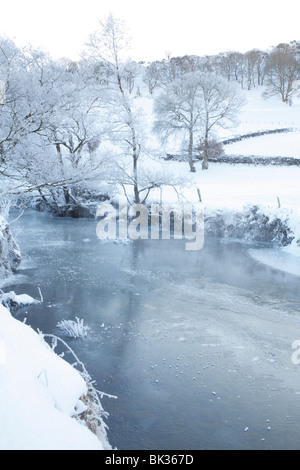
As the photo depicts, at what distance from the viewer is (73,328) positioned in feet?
28.3

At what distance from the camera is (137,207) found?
22.7 m

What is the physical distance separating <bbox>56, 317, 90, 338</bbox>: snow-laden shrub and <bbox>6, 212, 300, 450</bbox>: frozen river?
0.58ft

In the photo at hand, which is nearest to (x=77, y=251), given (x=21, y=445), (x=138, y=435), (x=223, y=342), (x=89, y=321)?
(x=89, y=321)

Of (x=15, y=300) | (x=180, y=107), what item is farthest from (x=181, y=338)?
(x=180, y=107)

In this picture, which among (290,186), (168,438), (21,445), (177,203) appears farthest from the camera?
(290,186)

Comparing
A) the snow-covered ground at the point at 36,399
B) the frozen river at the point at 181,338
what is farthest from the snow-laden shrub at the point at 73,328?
the snow-covered ground at the point at 36,399

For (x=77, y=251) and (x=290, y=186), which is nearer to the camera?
(x=77, y=251)

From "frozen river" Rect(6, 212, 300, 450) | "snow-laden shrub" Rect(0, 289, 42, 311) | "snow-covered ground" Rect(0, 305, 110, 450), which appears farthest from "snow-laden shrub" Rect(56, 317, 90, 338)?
"snow-covered ground" Rect(0, 305, 110, 450)

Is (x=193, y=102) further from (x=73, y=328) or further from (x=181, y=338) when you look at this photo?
(x=73, y=328)

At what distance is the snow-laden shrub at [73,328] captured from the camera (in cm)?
859

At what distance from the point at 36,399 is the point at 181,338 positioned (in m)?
5.88

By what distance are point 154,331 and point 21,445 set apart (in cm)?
660

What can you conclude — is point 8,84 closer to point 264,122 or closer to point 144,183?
point 144,183

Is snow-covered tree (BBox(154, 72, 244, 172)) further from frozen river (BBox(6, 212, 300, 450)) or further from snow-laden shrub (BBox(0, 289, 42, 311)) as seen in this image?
snow-laden shrub (BBox(0, 289, 42, 311))
